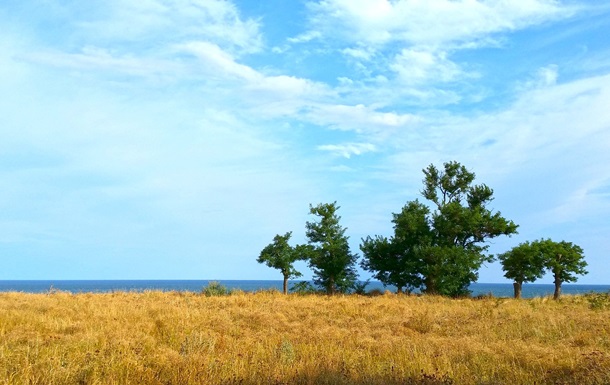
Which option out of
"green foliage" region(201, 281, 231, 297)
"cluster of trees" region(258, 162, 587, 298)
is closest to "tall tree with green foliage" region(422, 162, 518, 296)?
"cluster of trees" region(258, 162, 587, 298)

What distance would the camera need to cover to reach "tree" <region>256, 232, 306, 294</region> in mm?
35156

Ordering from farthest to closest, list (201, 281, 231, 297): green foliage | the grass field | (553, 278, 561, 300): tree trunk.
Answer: (553, 278, 561, 300): tree trunk, (201, 281, 231, 297): green foliage, the grass field

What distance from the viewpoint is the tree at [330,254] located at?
3588 cm

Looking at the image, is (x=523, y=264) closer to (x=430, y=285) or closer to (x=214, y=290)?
(x=430, y=285)

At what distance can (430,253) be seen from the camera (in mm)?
33562

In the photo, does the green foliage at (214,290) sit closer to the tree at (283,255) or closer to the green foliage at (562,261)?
the tree at (283,255)

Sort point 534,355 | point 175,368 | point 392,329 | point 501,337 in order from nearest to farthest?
1. point 175,368
2. point 534,355
3. point 501,337
4. point 392,329

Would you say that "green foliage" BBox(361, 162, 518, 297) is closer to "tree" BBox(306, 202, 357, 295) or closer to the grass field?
"tree" BBox(306, 202, 357, 295)

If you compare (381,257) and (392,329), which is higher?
(381,257)

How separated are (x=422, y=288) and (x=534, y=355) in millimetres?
25592

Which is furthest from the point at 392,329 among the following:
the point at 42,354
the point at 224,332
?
the point at 42,354

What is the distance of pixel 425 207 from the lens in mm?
37188

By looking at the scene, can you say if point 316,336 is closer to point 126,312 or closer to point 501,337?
point 501,337

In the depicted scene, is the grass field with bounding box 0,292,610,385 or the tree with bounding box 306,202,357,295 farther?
the tree with bounding box 306,202,357,295
